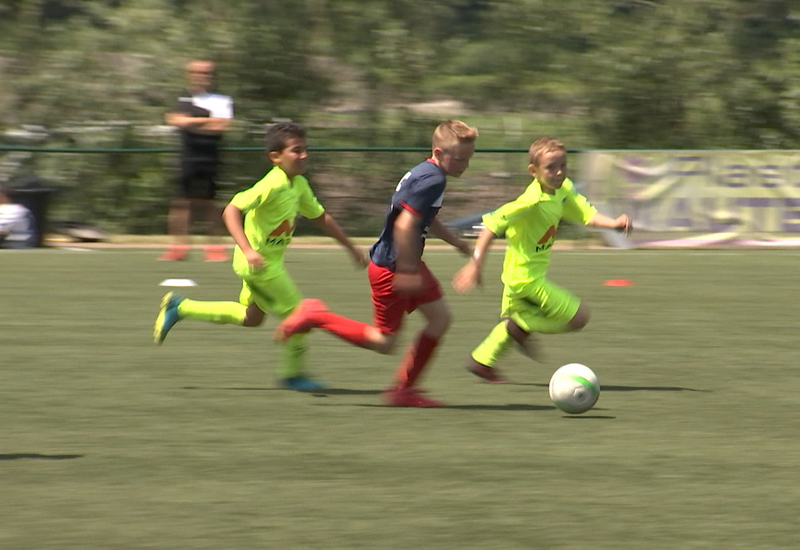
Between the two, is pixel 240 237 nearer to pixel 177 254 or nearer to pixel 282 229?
pixel 282 229

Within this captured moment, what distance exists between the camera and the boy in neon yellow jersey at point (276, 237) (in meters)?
7.47

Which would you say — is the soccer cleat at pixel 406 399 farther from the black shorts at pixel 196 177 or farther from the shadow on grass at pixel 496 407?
the black shorts at pixel 196 177

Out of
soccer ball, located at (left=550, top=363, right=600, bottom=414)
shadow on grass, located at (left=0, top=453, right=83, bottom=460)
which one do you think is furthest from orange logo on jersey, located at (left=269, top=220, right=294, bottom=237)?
shadow on grass, located at (left=0, top=453, right=83, bottom=460)

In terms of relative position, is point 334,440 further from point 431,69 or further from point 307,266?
point 431,69

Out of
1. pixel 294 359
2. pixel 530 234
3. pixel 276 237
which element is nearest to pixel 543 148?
pixel 530 234

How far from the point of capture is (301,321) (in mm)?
6988

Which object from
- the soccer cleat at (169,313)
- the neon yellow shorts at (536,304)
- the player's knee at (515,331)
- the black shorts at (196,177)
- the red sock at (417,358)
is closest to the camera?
the red sock at (417,358)

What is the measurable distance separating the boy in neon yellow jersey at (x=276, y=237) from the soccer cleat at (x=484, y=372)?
0.85m

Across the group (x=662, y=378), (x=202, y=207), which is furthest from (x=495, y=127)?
(x=662, y=378)

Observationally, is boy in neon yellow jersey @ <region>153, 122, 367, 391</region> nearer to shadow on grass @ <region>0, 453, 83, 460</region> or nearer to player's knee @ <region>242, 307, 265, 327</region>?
player's knee @ <region>242, 307, 265, 327</region>

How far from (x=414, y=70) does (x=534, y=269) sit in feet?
54.6

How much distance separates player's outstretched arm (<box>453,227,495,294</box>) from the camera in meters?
6.79

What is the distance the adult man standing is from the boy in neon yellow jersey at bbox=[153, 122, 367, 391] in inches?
254

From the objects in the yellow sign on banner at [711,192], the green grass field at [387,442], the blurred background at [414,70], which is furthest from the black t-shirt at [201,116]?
the blurred background at [414,70]
